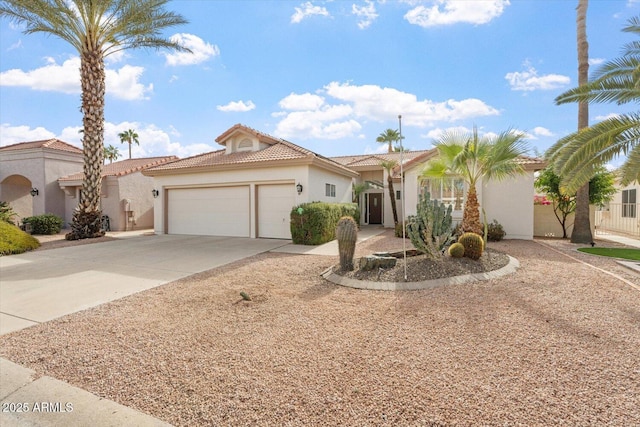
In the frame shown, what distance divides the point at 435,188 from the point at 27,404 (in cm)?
1575

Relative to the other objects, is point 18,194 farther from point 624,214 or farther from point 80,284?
point 624,214

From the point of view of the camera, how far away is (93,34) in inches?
553

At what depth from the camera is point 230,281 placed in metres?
7.42

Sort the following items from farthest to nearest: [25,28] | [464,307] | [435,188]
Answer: [435,188] < [25,28] < [464,307]

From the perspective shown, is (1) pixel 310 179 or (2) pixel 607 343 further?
(1) pixel 310 179

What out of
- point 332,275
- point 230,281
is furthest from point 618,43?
point 230,281

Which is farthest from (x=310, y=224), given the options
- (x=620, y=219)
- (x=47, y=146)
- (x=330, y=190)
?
(x=620, y=219)

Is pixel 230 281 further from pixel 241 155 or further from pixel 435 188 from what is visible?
pixel 435 188

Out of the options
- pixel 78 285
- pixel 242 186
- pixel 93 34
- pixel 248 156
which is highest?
pixel 93 34

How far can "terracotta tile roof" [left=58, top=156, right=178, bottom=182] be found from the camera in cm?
1968

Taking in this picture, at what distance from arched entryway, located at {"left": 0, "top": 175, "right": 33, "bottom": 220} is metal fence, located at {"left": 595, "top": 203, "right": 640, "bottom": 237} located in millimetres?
38151

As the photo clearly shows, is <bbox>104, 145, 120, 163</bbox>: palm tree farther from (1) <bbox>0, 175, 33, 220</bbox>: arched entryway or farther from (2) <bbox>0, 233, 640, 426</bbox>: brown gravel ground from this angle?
(2) <bbox>0, 233, 640, 426</bbox>: brown gravel ground

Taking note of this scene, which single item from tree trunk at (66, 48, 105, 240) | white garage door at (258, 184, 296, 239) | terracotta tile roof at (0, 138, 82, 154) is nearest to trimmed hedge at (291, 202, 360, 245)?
white garage door at (258, 184, 296, 239)

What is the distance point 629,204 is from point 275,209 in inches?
849
